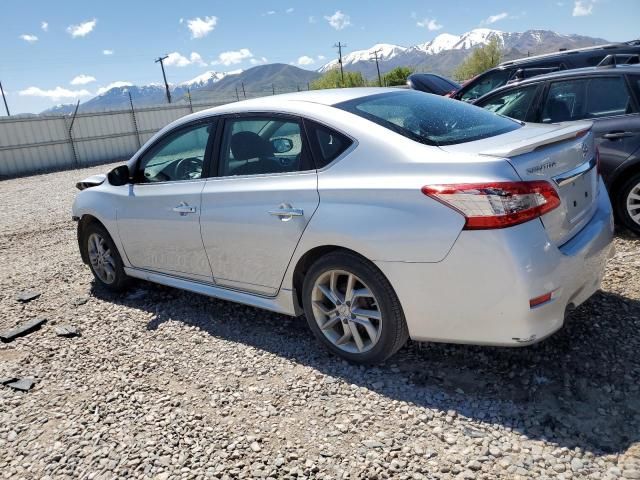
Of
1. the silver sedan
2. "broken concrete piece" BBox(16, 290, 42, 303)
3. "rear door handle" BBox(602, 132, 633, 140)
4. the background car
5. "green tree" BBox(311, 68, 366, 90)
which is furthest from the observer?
"green tree" BBox(311, 68, 366, 90)

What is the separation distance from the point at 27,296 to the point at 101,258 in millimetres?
886

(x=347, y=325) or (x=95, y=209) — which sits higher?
(x=95, y=209)

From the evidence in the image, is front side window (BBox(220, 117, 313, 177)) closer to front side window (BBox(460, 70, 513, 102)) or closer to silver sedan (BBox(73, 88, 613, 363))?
silver sedan (BBox(73, 88, 613, 363))

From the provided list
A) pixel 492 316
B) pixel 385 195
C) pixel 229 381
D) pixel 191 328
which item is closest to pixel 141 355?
pixel 191 328

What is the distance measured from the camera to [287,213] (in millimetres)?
3252

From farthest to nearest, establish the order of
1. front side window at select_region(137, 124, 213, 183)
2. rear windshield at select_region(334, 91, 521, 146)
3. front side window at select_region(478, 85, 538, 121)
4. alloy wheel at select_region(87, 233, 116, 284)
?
front side window at select_region(478, 85, 538, 121) → alloy wheel at select_region(87, 233, 116, 284) → front side window at select_region(137, 124, 213, 183) → rear windshield at select_region(334, 91, 521, 146)

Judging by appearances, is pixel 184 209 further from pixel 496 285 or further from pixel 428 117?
pixel 496 285

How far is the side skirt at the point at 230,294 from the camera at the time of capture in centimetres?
353

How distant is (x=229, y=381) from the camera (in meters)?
3.36

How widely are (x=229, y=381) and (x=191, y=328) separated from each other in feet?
3.18

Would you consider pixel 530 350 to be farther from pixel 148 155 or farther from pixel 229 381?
pixel 148 155

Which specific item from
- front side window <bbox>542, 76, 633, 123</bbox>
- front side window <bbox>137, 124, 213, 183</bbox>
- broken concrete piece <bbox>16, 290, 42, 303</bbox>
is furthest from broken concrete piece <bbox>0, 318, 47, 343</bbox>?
front side window <bbox>542, 76, 633, 123</bbox>

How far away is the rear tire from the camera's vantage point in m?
4.84

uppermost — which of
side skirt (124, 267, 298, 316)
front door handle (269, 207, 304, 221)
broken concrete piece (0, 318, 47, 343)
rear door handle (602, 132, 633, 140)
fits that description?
front door handle (269, 207, 304, 221)
